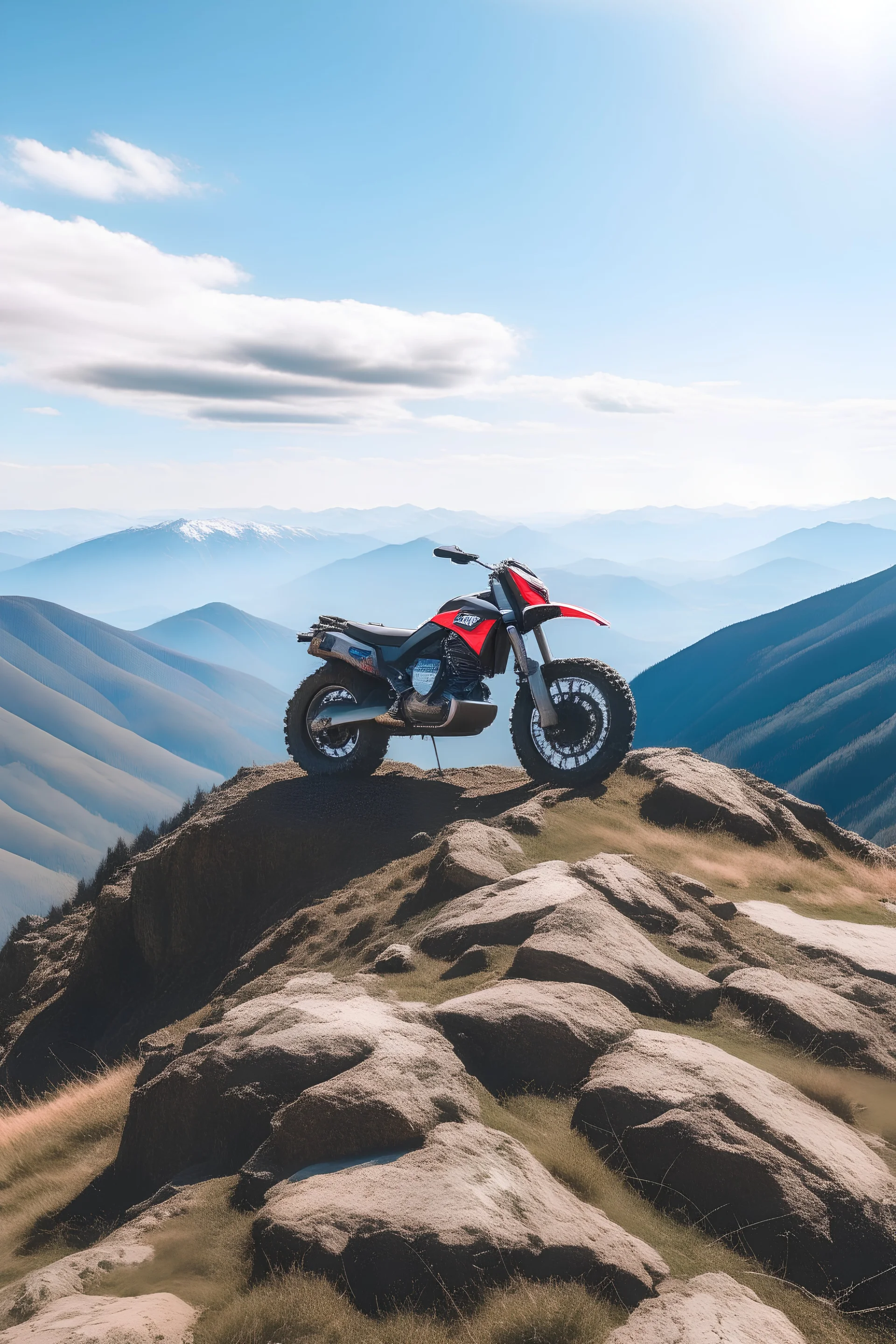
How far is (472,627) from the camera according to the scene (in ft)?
47.5

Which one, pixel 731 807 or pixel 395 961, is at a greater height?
pixel 731 807

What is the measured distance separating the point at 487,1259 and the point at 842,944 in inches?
273

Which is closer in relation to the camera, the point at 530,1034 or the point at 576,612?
the point at 530,1034

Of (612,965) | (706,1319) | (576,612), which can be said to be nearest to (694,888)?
(612,965)

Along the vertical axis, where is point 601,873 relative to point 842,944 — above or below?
above

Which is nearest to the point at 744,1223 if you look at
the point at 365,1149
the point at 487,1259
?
the point at 487,1259

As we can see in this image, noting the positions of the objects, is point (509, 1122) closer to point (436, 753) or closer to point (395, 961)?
point (395, 961)

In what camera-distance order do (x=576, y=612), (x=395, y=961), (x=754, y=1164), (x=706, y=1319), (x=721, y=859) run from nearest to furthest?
(x=706, y=1319), (x=754, y=1164), (x=395, y=961), (x=721, y=859), (x=576, y=612)

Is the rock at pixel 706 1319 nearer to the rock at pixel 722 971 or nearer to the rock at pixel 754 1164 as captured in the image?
the rock at pixel 754 1164

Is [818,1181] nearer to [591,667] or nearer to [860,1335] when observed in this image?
[860,1335]

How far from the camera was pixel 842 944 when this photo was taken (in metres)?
9.99

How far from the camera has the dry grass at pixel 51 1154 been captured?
6.77 metres

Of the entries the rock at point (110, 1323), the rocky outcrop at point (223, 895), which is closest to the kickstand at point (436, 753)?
the rocky outcrop at point (223, 895)

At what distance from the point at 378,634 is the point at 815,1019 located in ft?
34.8
